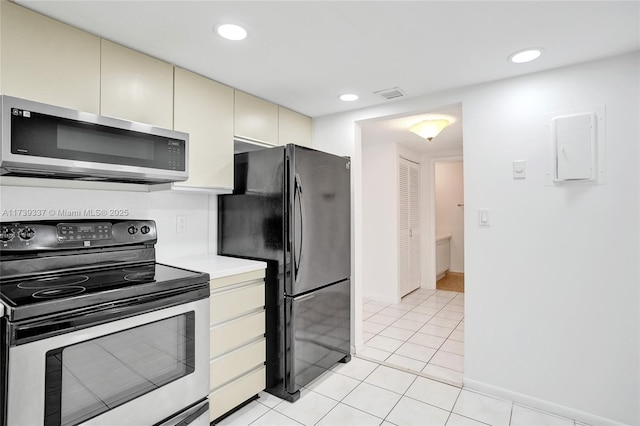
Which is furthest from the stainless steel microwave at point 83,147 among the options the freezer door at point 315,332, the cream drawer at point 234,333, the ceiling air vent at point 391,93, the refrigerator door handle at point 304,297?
the ceiling air vent at point 391,93

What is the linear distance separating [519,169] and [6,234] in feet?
9.63

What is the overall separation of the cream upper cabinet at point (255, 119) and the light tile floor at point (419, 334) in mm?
2097

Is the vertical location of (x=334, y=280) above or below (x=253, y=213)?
below

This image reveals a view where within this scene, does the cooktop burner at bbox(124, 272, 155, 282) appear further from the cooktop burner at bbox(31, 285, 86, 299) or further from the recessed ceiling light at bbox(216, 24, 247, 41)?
the recessed ceiling light at bbox(216, 24, 247, 41)

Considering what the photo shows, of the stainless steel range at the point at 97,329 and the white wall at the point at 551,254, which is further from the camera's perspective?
the white wall at the point at 551,254

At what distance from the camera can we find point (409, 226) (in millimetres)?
5152

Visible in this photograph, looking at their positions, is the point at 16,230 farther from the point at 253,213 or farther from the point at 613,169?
the point at 613,169

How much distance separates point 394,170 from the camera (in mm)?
4719

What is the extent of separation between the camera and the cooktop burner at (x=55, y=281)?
1.54m

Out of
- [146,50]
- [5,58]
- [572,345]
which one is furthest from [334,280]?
[5,58]

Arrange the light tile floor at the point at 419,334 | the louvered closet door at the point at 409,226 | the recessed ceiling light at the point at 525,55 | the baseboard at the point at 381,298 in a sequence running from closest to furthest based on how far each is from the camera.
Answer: the recessed ceiling light at the point at 525,55, the light tile floor at the point at 419,334, the baseboard at the point at 381,298, the louvered closet door at the point at 409,226

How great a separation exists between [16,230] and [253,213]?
1284 mm

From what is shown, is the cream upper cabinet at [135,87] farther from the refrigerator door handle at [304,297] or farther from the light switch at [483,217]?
the light switch at [483,217]

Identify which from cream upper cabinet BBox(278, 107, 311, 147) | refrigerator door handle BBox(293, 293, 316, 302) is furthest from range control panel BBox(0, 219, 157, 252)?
cream upper cabinet BBox(278, 107, 311, 147)
